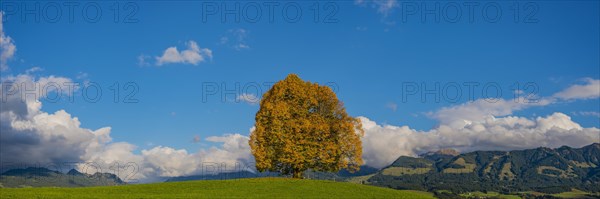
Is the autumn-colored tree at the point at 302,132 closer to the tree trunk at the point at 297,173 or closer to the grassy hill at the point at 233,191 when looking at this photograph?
the tree trunk at the point at 297,173

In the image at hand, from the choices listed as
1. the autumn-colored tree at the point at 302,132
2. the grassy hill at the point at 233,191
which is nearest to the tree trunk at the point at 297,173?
the autumn-colored tree at the point at 302,132

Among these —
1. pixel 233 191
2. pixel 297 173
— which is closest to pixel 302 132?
pixel 297 173

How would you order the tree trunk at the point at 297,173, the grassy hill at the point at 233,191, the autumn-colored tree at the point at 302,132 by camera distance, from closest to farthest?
the grassy hill at the point at 233,191 → the autumn-colored tree at the point at 302,132 → the tree trunk at the point at 297,173

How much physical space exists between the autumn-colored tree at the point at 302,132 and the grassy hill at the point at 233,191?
15.6ft

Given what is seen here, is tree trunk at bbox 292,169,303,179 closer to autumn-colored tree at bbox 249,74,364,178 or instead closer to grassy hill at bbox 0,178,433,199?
autumn-colored tree at bbox 249,74,364,178

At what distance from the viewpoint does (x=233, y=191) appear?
194 ft

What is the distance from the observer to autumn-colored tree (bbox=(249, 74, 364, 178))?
2805 inches

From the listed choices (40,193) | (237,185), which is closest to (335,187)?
(237,185)

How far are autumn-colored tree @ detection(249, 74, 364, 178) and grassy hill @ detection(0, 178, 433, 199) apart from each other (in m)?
4.75

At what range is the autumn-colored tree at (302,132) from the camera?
71250mm

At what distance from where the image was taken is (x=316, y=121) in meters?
72.4

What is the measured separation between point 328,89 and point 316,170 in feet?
39.9

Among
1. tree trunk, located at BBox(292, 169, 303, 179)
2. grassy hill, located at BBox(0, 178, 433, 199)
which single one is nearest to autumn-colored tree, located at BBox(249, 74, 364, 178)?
tree trunk, located at BBox(292, 169, 303, 179)

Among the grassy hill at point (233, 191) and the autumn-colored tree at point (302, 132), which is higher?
the autumn-colored tree at point (302, 132)
